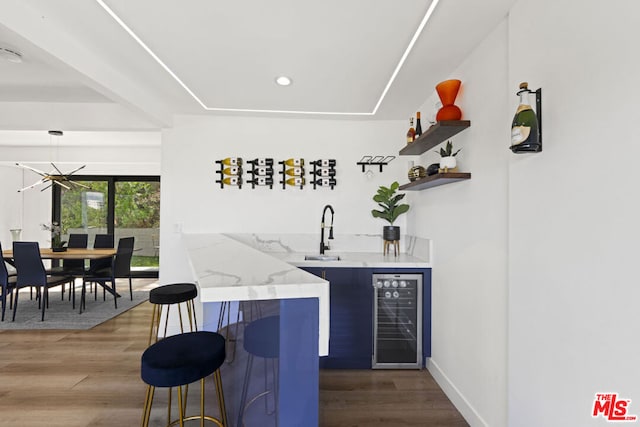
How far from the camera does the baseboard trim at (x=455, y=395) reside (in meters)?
1.92

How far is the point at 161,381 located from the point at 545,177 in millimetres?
1803

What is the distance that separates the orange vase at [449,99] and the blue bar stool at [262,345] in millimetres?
1804

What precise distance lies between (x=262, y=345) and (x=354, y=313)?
1625mm

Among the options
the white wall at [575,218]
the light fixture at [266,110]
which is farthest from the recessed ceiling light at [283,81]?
the white wall at [575,218]

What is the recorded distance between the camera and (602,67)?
1059 millimetres

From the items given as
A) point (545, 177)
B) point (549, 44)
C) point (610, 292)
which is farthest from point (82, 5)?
point (610, 292)

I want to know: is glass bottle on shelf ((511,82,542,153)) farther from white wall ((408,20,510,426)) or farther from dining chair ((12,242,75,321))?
dining chair ((12,242,75,321))

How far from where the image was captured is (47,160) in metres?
5.73

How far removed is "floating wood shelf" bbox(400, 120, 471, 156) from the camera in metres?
2.04

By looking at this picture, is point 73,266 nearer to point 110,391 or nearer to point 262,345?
point 110,391

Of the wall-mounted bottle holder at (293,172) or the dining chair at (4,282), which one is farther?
the dining chair at (4,282)

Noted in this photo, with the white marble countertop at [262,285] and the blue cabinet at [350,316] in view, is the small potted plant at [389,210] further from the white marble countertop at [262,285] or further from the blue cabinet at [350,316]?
the white marble countertop at [262,285]

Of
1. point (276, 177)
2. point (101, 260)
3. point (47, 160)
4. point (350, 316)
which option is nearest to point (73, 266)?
point (101, 260)

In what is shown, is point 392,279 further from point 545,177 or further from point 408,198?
point 545,177
